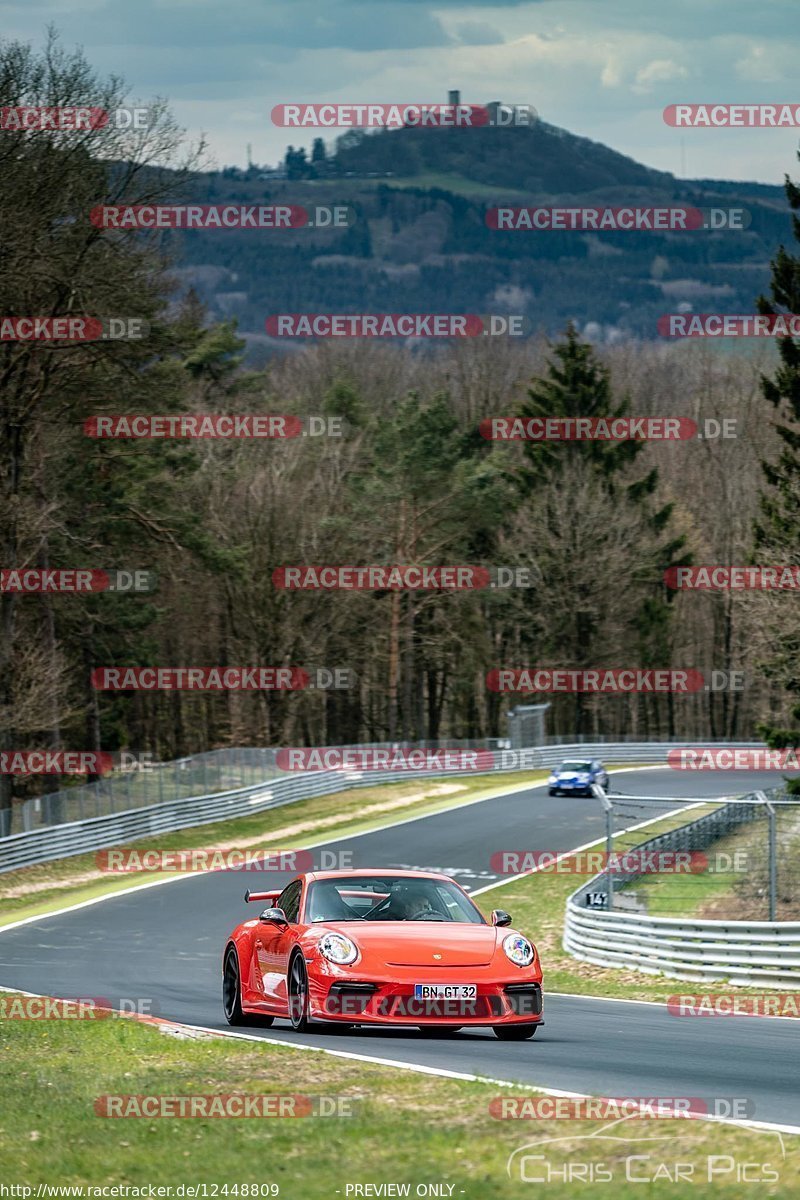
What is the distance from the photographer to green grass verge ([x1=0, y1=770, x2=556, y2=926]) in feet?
119

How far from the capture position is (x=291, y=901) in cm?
1362

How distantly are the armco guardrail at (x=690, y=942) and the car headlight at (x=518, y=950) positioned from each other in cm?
818

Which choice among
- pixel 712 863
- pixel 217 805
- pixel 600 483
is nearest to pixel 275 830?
pixel 217 805

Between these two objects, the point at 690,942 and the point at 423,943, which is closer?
the point at 423,943

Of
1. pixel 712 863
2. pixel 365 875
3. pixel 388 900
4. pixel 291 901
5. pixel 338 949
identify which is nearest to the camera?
pixel 338 949

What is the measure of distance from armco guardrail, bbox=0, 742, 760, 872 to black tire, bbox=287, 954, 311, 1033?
26.3m

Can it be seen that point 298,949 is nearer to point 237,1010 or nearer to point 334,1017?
point 334,1017

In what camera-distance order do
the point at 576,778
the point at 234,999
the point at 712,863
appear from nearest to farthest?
the point at 234,999
the point at 712,863
the point at 576,778

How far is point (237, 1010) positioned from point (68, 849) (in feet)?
89.7

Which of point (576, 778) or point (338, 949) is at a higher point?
point (338, 949)

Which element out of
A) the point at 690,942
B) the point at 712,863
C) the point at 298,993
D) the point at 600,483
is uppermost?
the point at 600,483

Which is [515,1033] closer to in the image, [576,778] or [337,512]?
[576,778]

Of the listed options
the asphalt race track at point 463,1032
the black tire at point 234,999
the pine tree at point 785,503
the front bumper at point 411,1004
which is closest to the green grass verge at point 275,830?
the asphalt race track at point 463,1032

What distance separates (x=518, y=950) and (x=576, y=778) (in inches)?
1608
